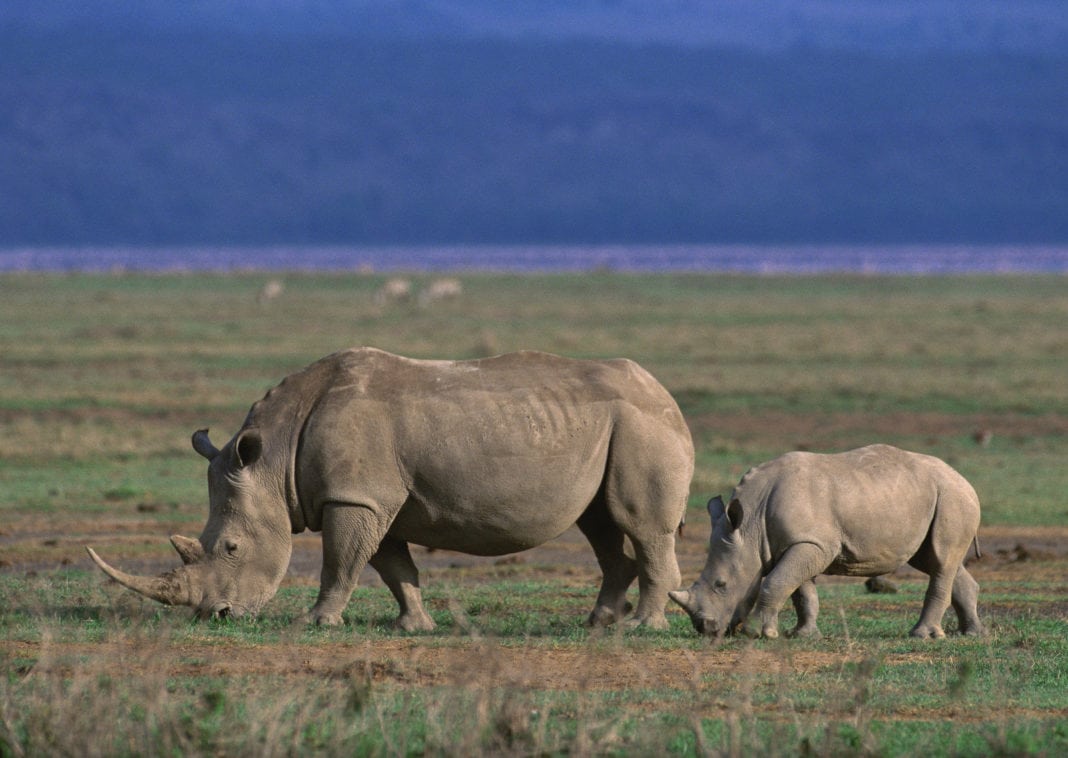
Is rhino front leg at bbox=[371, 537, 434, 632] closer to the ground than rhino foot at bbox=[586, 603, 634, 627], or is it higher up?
higher up

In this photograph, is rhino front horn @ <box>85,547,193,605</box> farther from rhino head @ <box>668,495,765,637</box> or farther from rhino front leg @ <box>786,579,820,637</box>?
rhino front leg @ <box>786,579,820,637</box>

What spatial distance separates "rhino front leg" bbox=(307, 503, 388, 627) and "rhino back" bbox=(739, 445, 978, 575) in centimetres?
212

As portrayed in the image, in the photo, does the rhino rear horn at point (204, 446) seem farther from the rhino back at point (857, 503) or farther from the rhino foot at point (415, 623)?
the rhino back at point (857, 503)

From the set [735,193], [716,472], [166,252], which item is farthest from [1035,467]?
[735,193]

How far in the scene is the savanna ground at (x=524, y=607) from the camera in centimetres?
824

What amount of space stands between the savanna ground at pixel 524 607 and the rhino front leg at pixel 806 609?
14cm

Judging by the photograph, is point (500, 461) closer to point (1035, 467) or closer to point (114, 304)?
point (1035, 467)

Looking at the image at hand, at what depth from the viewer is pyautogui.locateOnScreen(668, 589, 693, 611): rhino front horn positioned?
10859 millimetres

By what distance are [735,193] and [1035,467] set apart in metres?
148

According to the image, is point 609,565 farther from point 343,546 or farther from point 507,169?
point 507,169

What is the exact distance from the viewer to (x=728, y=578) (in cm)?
1116

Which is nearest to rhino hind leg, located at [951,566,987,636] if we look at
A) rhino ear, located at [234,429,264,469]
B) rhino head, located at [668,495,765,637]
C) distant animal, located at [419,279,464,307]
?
rhino head, located at [668,495,765,637]

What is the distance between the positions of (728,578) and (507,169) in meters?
161

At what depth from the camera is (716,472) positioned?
2080cm
